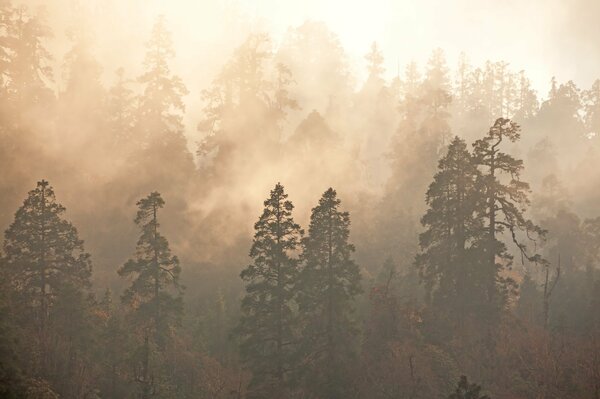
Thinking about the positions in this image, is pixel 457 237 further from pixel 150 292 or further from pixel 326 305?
pixel 150 292

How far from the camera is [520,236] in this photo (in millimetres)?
57844

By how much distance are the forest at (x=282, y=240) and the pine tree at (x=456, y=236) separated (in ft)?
0.48

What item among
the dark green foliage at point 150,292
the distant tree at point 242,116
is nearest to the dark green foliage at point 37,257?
the dark green foliage at point 150,292

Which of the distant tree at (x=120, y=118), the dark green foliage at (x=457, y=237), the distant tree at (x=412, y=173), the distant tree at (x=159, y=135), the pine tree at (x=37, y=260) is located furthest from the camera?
the distant tree at (x=120, y=118)

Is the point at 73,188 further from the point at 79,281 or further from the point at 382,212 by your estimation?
the point at 382,212

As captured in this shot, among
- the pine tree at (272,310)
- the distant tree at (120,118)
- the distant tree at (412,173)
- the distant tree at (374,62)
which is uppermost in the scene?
the distant tree at (374,62)

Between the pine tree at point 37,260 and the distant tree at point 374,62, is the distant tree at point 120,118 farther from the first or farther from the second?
the distant tree at point 374,62

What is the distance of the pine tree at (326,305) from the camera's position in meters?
26.2

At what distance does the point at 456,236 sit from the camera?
30953 mm

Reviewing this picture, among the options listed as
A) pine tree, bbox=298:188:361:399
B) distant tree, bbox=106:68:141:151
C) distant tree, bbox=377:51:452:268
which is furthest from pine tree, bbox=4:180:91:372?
distant tree, bbox=377:51:452:268

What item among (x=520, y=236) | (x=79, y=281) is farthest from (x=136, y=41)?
(x=520, y=236)

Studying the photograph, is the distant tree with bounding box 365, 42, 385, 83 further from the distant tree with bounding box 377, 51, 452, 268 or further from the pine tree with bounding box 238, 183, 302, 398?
the pine tree with bounding box 238, 183, 302, 398

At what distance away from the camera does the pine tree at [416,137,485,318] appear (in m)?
30.2

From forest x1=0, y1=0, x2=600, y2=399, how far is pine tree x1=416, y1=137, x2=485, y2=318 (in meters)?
0.15
